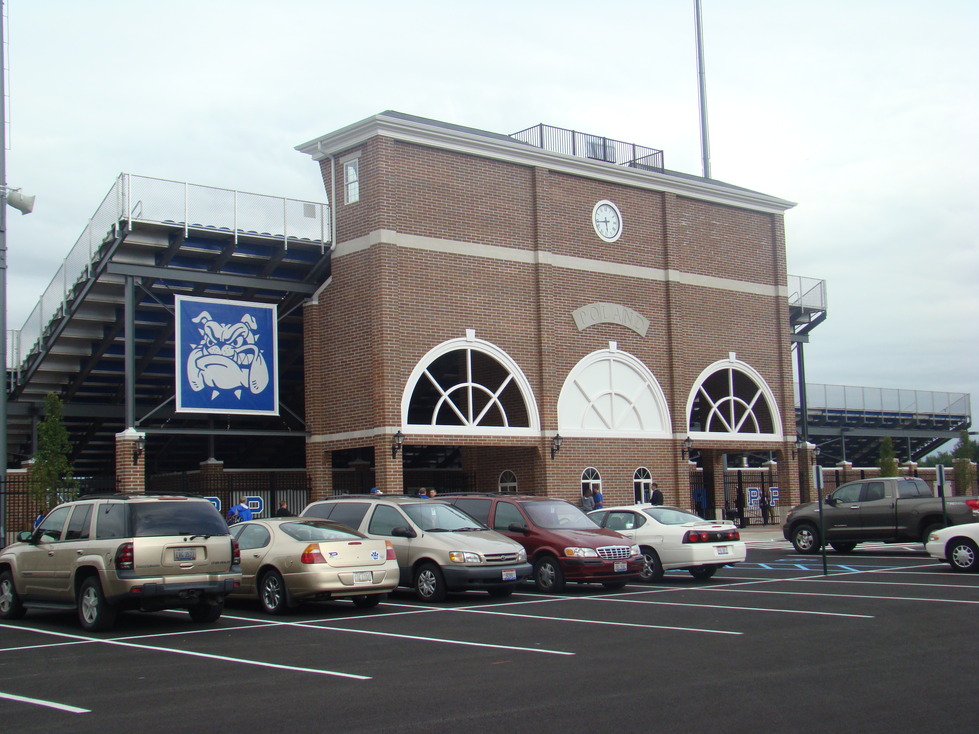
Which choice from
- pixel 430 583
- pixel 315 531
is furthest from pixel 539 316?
pixel 315 531

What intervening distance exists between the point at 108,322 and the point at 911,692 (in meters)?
23.5

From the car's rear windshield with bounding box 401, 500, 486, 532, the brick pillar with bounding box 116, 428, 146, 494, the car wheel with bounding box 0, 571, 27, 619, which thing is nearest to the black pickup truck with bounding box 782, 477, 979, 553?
the car's rear windshield with bounding box 401, 500, 486, 532

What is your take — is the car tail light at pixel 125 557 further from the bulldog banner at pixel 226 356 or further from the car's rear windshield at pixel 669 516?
the bulldog banner at pixel 226 356

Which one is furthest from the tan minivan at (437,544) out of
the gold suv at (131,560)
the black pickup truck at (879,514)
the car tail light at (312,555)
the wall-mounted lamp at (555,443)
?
the wall-mounted lamp at (555,443)

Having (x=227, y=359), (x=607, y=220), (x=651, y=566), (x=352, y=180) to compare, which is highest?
(x=352, y=180)

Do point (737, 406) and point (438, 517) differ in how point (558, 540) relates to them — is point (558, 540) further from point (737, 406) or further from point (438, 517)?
point (737, 406)

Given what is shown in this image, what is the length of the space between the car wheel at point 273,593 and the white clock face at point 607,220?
61.9 ft

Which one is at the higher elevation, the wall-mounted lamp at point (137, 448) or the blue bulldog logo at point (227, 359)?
the blue bulldog logo at point (227, 359)

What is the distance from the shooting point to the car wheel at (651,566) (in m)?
18.3

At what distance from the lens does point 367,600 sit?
1495cm

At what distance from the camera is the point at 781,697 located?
8078 mm

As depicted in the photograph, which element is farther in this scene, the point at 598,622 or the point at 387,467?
the point at 387,467

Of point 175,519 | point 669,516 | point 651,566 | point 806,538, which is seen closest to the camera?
point 175,519

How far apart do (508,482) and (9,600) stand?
17614 mm
